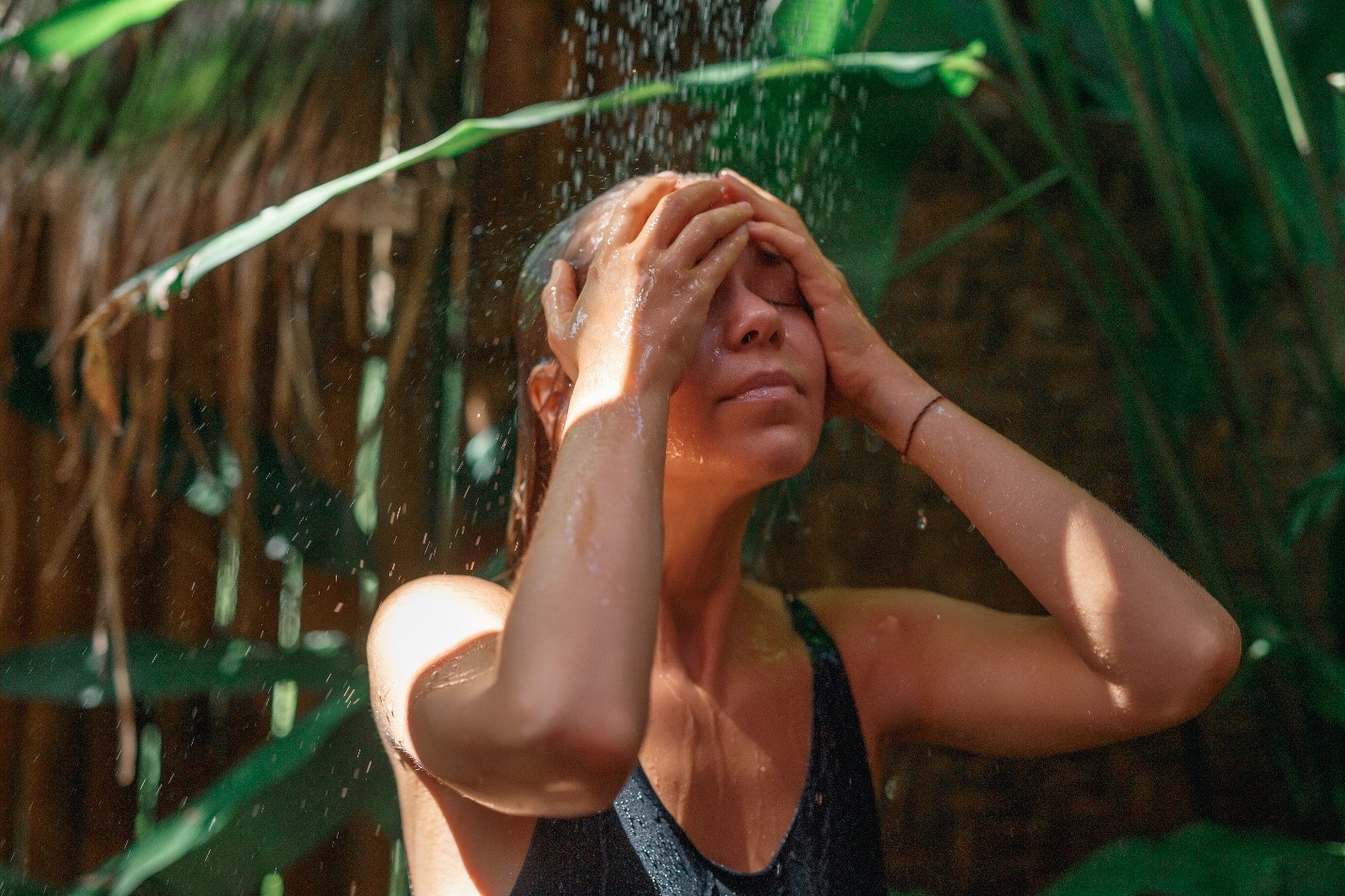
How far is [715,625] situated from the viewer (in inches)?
49.7

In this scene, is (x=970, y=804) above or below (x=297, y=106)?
below

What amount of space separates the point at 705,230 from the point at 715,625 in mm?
453

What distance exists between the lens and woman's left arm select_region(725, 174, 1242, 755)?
1.10 meters

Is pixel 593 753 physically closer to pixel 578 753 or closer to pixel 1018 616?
pixel 578 753

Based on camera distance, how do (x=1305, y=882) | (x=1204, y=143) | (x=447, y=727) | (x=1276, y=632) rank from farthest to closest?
(x=1204, y=143)
(x=1276, y=632)
(x=1305, y=882)
(x=447, y=727)

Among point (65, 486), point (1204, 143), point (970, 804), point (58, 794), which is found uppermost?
point (1204, 143)

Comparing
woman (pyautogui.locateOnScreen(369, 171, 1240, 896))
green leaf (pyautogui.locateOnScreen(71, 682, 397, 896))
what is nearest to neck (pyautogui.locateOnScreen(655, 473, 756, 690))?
woman (pyautogui.locateOnScreen(369, 171, 1240, 896))

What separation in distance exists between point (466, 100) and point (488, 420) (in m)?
0.64

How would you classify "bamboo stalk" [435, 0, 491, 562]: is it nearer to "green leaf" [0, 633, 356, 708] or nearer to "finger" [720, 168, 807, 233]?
"green leaf" [0, 633, 356, 708]

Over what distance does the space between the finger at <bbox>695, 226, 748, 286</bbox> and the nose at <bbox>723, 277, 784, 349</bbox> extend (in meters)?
0.02

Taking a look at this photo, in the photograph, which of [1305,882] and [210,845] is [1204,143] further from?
A: [210,845]

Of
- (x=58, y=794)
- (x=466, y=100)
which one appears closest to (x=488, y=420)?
(x=466, y=100)

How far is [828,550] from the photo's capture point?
2139 mm

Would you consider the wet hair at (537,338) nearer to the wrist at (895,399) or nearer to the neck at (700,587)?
the neck at (700,587)
